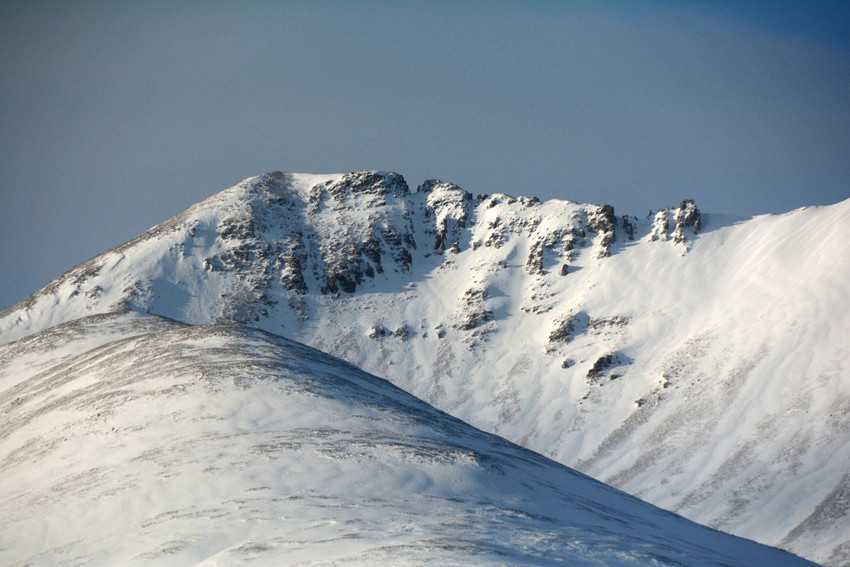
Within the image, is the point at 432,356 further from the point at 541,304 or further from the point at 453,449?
the point at 453,449

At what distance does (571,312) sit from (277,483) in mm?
120346

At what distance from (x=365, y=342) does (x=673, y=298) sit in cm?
6223

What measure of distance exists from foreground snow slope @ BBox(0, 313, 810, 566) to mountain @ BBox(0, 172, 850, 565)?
5572cm

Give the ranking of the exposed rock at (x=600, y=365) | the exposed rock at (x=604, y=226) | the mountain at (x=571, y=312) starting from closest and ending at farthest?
the mountain at (x=571, y=312)
the exposed rock at (x=600, y=365)
the exposed rock at (x=604, y=226)

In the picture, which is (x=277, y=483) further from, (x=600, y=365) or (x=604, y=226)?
(x=604, y=226)

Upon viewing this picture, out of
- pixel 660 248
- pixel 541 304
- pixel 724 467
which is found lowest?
pixel 724 467

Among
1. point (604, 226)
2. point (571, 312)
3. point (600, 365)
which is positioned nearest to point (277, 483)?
point (600, 365)

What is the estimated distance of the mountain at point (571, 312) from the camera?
102688 mm

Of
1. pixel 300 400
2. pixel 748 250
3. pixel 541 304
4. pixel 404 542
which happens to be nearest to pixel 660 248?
pixel 748 250

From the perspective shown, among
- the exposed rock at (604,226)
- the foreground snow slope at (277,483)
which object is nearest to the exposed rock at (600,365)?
the exposed rock at (604,226)

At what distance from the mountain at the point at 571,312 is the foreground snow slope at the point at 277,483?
183ft

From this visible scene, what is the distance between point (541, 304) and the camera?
509 ft

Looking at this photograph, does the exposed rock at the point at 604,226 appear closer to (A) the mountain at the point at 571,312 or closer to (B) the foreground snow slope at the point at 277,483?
(A) the mountain at the point at 571,312

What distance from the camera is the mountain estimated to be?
10269 centimetres
